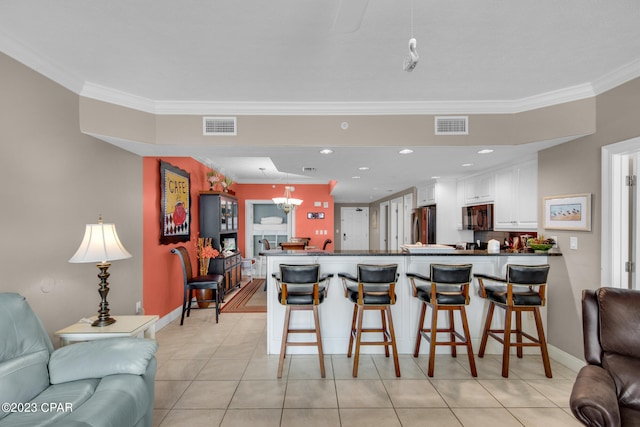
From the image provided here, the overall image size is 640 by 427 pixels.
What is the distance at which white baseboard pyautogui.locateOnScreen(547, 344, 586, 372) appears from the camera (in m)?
2.74

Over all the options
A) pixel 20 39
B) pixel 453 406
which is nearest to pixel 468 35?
pixel 453 406

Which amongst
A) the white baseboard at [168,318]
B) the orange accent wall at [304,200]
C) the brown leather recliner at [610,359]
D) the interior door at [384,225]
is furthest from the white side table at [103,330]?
the interior door at [384,225]

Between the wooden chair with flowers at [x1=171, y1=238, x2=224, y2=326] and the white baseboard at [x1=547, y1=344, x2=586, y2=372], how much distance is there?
4.11m

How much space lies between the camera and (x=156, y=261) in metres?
3.77

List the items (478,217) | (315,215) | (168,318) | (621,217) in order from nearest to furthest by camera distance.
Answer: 1. (621,217)
2. (168,318)
3. (478,217)
4. (315,215)

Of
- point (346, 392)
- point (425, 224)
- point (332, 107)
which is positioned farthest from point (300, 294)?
point (425, 224)

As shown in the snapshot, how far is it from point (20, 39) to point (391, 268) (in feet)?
10.7

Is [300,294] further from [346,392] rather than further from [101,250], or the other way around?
[101,250]

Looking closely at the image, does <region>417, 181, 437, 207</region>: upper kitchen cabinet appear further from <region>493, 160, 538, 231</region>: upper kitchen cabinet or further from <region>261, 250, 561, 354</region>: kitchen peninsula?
<region>261, 250, 561, 354</region>: kitchen peninsula

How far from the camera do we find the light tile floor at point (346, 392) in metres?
2.10

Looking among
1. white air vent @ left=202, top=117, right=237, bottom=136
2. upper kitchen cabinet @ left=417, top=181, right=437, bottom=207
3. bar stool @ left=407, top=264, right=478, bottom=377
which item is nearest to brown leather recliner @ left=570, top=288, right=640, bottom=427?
bar stool @ left=407, top=264, right=478, bottom=377

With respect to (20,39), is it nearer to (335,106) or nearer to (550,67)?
(335,106)

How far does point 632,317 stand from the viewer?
5.51ft

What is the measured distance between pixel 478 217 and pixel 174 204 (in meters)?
4.62
